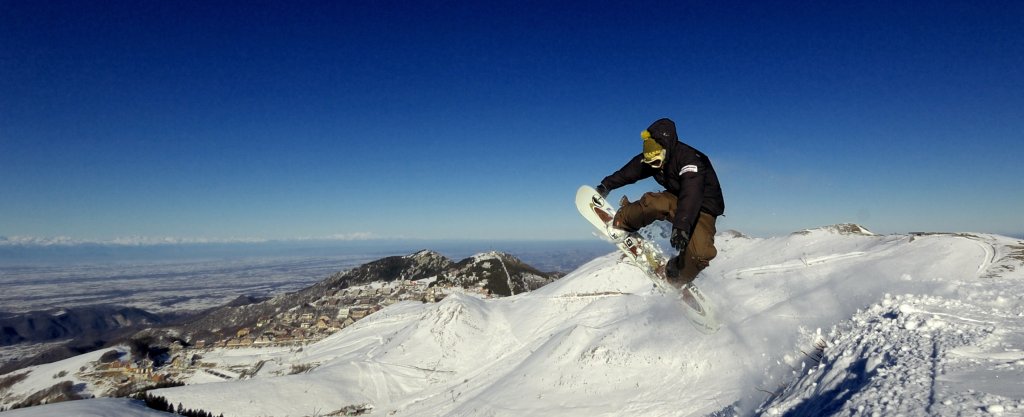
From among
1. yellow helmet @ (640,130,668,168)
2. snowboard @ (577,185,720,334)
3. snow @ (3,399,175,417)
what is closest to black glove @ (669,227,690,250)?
yellow helmet @ (640,130,668,168)

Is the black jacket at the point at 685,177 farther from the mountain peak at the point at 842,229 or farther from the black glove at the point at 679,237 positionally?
the mountain peak at the point at 842,229

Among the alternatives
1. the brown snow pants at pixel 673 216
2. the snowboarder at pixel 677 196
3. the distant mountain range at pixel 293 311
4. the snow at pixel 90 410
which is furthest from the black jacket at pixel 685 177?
the distant mountain range at pixel 293 311

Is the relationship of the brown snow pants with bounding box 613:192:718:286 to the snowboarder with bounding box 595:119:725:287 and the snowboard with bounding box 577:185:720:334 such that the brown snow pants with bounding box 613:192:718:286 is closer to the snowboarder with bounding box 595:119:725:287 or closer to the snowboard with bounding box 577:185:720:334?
the snowboarder with bounding box 595:119:725:287

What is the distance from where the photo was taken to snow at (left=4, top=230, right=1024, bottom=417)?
15.9 ft

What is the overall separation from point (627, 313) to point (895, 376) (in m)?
21.3

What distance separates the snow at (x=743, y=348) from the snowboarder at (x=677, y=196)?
242 cm

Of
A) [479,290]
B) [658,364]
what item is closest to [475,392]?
[658,364]

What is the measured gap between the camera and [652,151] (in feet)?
24.0

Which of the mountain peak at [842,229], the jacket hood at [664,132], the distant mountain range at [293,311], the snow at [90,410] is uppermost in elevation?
the jacket hood at [664,132]

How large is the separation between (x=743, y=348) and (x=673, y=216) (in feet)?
19.2

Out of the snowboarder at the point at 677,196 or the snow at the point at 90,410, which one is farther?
the snow at the point at 90,410

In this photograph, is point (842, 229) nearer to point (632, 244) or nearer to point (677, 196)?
point (632, 244)

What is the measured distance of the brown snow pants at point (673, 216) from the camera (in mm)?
7578

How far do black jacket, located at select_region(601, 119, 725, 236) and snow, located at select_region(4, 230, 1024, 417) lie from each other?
2.75 metres
